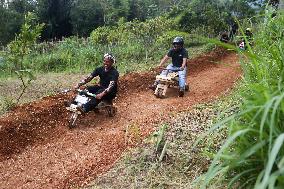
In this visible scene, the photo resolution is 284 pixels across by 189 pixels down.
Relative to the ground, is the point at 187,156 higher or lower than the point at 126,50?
higher

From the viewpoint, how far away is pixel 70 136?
7426mm

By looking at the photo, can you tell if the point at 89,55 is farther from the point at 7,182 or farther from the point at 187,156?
the point at 187,156

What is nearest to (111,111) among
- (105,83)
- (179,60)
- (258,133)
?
(105,83)

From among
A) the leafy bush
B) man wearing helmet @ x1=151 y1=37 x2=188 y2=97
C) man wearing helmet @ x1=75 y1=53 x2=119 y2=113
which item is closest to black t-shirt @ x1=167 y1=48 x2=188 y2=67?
man wearing helmet @ x1=151 y1=37 x2=188 y2=97

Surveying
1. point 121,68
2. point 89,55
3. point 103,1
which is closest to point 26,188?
point 121,68

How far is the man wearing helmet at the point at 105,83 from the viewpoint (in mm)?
8023

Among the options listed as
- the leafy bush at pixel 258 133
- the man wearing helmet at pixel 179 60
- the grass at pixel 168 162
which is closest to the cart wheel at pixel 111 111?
the man wearing helmet at pixel 179 60

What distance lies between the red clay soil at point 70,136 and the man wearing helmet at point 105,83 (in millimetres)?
442

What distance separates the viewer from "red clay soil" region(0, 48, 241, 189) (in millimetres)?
5909

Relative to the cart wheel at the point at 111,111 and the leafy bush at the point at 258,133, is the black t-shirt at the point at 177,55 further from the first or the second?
the leafy bush at the point at 258,133

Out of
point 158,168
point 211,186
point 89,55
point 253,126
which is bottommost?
point 89,55

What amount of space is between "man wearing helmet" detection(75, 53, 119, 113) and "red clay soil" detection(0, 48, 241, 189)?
0.44 m

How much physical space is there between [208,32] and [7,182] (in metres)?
18.3

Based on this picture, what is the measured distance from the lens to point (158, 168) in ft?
15.5
